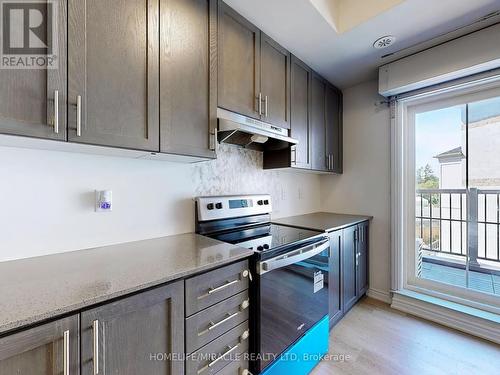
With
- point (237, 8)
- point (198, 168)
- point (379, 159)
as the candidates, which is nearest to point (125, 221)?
point (198, 168)

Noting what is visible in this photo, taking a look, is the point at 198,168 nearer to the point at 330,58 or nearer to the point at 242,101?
the point at 242,101

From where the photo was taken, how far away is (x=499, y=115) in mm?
1931

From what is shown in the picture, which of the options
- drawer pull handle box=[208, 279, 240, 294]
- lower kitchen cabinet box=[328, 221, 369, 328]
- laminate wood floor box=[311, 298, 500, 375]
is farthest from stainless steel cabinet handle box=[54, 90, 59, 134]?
laminate wood floor box=[311, 298, 500, 375]

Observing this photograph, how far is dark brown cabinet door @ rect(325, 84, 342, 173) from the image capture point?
2.50 meters

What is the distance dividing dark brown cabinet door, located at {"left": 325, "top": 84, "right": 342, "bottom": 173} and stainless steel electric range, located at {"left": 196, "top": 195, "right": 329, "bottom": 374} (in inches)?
43.7

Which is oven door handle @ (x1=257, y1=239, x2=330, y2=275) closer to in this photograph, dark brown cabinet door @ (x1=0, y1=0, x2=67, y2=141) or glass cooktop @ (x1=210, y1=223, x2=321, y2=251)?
glass cooktop @ (x1=210, y1=223, x2=321, y2=251)

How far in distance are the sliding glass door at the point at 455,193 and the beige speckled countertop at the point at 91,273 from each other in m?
2.16

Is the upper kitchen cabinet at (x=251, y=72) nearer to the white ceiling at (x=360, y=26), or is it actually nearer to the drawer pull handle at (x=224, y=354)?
the white ceiling at (x=360, y=26)

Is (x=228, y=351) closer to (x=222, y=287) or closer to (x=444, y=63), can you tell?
(x=222, y=287)

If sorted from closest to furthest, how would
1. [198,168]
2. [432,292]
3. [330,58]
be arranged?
[198,168]
[330,58]
[432,292]

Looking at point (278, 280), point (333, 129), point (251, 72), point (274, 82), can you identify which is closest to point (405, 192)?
point (333, 129)

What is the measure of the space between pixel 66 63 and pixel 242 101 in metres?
0.96

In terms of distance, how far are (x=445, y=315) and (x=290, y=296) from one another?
5.57 ft

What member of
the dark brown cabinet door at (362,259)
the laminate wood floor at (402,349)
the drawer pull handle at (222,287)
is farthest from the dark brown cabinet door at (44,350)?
the dark brown cabinet door at (362,259)
